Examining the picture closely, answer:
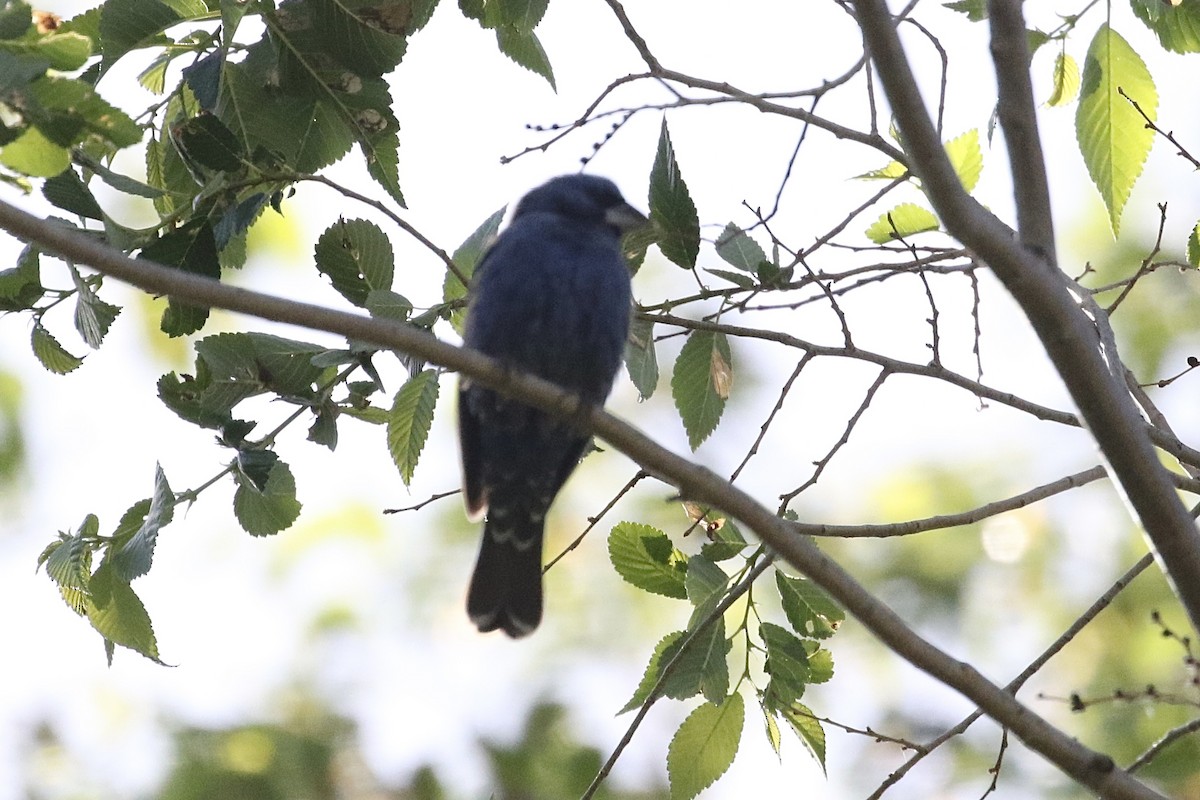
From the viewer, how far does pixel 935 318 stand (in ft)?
12.5

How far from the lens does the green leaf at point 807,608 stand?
3.78 metres

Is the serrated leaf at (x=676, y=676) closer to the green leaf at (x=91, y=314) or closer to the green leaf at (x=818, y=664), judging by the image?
the green leaf at (x=818, y=664)

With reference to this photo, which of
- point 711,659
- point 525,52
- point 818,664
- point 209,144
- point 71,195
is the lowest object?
point 711,659

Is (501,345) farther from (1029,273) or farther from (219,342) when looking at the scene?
(1029,273)

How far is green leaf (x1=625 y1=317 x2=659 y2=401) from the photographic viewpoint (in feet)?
14.3

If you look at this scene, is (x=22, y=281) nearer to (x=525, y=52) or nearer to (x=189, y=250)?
(x=189, y=250)

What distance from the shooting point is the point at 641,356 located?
4391 mm

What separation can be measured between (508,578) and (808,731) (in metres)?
1.33

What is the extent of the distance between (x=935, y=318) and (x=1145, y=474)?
3.78 ft

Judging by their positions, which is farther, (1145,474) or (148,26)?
(148,26)

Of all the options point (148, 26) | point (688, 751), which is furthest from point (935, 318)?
point (148, 26)

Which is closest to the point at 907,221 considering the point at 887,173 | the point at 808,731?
the point at 887,173

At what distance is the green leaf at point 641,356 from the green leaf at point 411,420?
0.91 m

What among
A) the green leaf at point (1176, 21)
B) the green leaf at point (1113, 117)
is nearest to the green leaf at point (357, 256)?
the green leaf at point (1113, 117)
